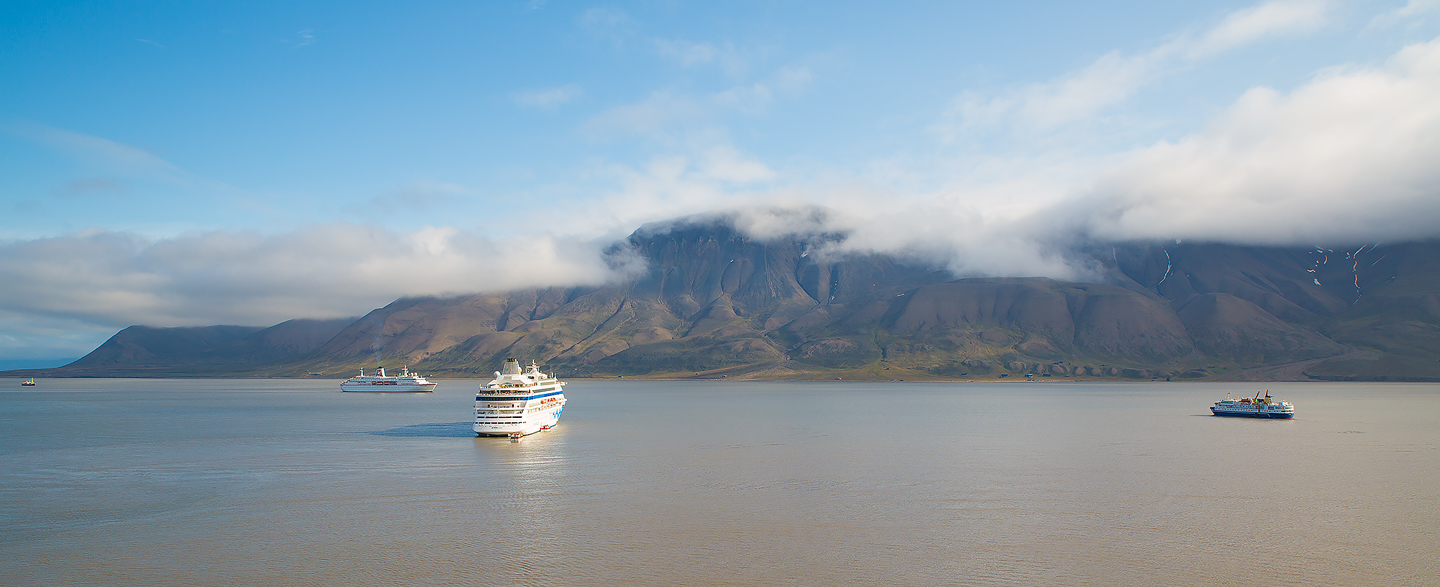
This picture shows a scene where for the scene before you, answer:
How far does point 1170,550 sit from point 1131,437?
75.9 metres

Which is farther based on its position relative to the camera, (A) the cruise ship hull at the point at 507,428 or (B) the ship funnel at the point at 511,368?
(B) the ship funnel at the point at 511,368

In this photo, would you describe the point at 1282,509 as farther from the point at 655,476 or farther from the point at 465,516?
the point at 465,516

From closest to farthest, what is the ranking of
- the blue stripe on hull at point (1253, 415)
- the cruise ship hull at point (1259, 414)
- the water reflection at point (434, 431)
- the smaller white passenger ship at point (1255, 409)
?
the water reflection at point (434, 431) < the cruise ship hull at point (1259, 414) < the blue stripe on hull at point (1253, 415) < the smaller white passenger ship at point (1255, 409)

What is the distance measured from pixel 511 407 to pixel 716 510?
61.2 meters

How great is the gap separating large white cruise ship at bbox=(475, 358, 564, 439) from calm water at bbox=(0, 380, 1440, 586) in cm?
471

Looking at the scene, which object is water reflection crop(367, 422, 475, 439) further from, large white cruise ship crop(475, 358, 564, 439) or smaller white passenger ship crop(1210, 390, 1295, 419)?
smaller white passenger ship crop(1210, 390, 1295, 419)

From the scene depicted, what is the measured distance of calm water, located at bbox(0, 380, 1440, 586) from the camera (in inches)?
1704

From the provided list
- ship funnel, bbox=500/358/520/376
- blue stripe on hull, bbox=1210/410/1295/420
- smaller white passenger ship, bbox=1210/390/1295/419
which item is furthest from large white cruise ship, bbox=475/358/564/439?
smaller white passenger ship, bbox=1210/390/1295/419

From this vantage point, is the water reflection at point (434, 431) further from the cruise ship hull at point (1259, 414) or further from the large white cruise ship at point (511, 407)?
the cruise ship hull at point (1259, 414)

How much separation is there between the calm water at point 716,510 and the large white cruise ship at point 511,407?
471 centimetres

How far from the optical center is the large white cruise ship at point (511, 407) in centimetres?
11081

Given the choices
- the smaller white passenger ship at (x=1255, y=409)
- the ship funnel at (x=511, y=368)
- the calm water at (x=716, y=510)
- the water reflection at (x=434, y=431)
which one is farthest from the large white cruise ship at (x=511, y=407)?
the smaller white passenger ship at (x=1255, y=409)

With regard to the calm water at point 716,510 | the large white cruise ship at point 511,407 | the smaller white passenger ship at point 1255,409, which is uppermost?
the large white cruise ship at point 511,407

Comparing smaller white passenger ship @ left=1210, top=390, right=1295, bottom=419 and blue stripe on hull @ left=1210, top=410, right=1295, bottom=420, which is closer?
blue stripe on hull @ left=1210, top=410, right=1295, bottom=420
